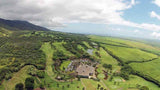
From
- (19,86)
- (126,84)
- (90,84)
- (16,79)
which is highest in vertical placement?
(16,79)

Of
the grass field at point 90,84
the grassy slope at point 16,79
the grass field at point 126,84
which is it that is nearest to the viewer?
the grassy slope at point 16,79

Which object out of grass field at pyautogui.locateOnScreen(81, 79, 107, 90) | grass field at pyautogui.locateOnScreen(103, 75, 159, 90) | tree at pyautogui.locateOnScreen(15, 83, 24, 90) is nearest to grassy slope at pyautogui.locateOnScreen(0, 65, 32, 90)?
tree at pyautogui.locateOnScreen(15, 83, 24, 90)

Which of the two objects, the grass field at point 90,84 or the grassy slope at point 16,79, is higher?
the grassy slope at point 16,79

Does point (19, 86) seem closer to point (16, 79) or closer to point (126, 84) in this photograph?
point (16, 79)

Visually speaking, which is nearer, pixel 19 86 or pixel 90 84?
pixel 19 86

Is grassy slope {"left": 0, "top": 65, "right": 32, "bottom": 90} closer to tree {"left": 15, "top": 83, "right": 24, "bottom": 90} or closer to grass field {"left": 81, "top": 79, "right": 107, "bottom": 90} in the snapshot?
tree {"left": 15, "top": 83, "right": 24, "bottom": 90}

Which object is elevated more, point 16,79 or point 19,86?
point 16,79

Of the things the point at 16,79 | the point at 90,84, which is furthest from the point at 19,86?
the point at 90,84

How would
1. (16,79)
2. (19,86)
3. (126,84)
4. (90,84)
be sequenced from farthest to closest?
(126,84)
(90,84)
(16,79)
(19,86)

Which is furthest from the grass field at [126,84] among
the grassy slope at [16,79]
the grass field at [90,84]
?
the grassy slope at [16,79]

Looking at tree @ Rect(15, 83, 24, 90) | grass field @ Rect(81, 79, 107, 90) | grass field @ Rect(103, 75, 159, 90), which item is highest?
tree @ Rect(15, 83, 24, 90)

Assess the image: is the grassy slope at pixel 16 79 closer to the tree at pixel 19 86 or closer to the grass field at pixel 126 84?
the tree at pixel 19 86
